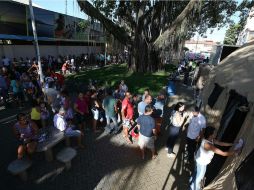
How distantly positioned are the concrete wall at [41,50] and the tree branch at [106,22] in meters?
8.24

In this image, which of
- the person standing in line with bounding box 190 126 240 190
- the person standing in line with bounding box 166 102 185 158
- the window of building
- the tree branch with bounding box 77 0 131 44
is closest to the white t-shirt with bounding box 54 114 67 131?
the person standing in line with bounding box 166 102 185 158

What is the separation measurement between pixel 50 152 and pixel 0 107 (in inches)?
243

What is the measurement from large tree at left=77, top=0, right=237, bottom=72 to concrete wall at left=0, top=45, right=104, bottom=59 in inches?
315

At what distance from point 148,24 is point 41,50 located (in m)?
11.6

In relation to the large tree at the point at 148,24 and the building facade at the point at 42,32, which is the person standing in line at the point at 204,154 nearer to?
the large tree at the point at 148,24

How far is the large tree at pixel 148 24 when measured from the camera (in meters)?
15.7

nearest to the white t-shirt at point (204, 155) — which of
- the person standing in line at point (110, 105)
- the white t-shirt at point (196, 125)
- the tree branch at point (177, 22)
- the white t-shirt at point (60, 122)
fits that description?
the white t-shirt at point (196, 125)

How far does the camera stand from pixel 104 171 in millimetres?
6020

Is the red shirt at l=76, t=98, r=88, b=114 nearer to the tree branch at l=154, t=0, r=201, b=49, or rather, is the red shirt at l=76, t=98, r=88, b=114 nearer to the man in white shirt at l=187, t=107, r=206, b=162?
the man in white shirt at l=187, t=107, r=206, b=162

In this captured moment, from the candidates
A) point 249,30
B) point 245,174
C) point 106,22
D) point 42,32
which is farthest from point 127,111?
point 249,30

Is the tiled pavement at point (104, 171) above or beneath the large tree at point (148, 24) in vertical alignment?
beneath

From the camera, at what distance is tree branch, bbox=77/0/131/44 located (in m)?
15.4

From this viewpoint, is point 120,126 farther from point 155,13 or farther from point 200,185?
point 155,13

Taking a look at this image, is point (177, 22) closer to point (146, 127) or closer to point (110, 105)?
point (110, 105)
